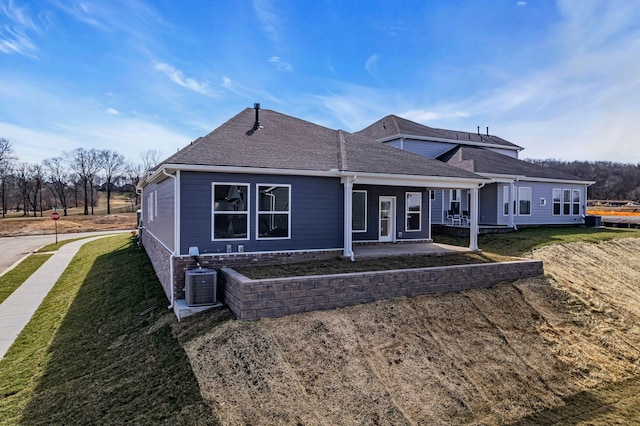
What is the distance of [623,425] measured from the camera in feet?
18.3

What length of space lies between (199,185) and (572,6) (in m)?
11.4

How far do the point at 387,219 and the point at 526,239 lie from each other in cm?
594

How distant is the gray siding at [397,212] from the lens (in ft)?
44.4

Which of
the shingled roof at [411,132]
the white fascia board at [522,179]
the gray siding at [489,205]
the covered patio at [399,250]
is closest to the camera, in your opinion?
the covered patio at [399,250]

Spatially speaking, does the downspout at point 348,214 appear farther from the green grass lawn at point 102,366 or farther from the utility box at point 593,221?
the utility box at point 593,221

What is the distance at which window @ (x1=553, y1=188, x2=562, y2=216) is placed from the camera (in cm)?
2034

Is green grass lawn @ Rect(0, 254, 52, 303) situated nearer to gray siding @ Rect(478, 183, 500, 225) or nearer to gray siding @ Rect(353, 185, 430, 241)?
gray siding @ Rect(353, 185, 430, 241)

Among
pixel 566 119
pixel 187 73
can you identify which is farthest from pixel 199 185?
pixel 566 119

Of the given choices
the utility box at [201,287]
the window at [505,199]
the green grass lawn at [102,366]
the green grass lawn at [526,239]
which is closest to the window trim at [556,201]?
the green grass lawn at [526,239]

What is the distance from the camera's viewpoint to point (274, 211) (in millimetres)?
9883

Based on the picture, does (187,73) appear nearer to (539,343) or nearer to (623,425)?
(539,343)

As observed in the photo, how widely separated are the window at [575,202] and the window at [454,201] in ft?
23.5

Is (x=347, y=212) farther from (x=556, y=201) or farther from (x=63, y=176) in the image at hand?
(x=63, y=176)

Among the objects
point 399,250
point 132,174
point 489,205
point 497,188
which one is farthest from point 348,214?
point 132,174
